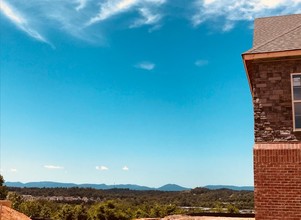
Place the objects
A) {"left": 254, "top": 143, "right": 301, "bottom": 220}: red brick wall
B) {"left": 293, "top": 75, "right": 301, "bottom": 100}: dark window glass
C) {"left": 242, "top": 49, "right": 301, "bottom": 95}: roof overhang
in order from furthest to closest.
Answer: {"left": 242, "top": 49, "right": 301, "bottom": 95}: roof overhang < {"left": 293, "top": 75, "right": 301, "bottom": 100}: dark window glass < {"left": 254, "top": 143, "right": 301, "bottom": 220}: red brick wall

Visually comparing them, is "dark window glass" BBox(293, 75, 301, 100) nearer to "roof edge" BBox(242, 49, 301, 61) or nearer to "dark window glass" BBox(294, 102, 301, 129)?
"dark window glass" BBox(294, 102, 301, 129)

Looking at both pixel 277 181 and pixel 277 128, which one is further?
pixel 277 128

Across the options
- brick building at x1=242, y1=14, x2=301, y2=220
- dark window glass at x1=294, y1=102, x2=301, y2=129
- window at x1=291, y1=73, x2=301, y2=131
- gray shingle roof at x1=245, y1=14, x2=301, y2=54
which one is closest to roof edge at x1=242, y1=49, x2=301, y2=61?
brick building at x1=242, y1=14, x2=301, y2=220

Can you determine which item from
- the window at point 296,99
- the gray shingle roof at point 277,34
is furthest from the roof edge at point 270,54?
the window at point 296,99

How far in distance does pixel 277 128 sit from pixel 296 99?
112 cm

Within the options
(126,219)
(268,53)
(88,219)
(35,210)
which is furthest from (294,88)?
(35,210)

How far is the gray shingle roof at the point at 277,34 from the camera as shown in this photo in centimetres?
1232

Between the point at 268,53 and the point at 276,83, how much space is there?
1.03 m

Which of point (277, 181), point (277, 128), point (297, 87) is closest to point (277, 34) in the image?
point (297, 87)

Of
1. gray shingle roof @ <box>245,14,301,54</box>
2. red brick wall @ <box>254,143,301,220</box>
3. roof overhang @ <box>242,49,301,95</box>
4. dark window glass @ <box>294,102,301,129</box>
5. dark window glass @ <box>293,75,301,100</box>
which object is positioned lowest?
red brick wall @ <box>254,143,301,220</box>

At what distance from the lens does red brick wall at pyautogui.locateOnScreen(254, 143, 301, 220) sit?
11133 millimetres

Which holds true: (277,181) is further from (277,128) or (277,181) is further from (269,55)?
(269,55)

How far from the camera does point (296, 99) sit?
11.7m

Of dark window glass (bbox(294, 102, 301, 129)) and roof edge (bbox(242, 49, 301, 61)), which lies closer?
dark window glass (bbox(294, 102, 301, 129))
